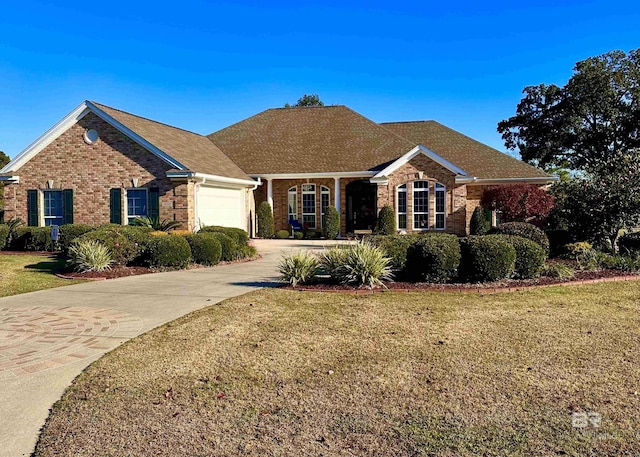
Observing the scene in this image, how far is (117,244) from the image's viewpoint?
42.8 ft

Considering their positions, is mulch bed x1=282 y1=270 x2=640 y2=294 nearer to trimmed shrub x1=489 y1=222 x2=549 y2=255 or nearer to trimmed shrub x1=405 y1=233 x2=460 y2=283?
trimmed shrub x1=405 y1=233 x2=460 y2=283

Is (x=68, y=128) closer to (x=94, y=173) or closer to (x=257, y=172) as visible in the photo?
(x=94, y=173)

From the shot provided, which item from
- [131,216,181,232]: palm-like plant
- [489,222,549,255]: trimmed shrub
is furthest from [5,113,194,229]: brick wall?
[489,222,549,255]: trimmed shrub

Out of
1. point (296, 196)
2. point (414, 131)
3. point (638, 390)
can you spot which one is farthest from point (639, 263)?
point (414, 131)

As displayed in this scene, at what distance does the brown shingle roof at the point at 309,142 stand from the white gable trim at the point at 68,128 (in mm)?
6817

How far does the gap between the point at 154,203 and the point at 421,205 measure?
11605 mm

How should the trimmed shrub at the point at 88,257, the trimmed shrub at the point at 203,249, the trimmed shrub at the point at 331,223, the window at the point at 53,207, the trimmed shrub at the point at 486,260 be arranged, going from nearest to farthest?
the trimmed shrub at the point at 486,260 < the trimmed shrub at the point at 88,257 < the trimmed shrub at the point at 203,249 < the window at the point at 53,207 < the trimmed shrub at the point at 331,223

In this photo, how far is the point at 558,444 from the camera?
3.67 meters

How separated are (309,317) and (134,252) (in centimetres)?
763

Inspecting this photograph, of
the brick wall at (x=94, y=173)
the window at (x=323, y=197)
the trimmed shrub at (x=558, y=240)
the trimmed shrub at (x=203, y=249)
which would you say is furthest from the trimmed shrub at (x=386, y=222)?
the trimmed shrub at (x=203, y=249)

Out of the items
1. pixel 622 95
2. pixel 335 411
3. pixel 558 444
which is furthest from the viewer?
pixel 622 95

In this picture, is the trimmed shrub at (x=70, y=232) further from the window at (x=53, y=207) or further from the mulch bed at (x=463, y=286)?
the mulch bed at (x=463, y=286)

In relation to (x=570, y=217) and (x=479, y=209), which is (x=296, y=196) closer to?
(x=479, y=209)

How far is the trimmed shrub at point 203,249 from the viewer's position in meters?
13.9
